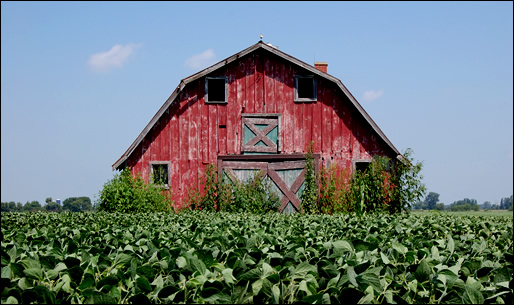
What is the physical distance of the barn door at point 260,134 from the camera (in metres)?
19.9

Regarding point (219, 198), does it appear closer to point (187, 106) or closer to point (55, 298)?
point (187, 106)

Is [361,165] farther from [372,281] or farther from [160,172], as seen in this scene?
[372,281]

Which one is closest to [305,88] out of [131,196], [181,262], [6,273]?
[131,196]

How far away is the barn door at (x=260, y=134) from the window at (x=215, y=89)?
4.25 feet

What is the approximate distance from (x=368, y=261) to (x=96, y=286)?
1.41 m

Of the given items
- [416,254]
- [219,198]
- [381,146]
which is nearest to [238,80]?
[219,198]

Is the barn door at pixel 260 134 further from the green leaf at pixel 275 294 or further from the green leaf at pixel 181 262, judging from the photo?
the green leaf at pixel 275 294

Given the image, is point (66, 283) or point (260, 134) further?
point (260, 134)

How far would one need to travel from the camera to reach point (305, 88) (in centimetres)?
2164

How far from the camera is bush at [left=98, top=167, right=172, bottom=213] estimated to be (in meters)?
18.4

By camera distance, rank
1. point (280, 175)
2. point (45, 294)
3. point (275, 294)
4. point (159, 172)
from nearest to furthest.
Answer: point (275, 294)
point (45, 294)
point (280, 175)
point (159, 172)

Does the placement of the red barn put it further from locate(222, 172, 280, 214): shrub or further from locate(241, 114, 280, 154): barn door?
locate(222, 172, 280, 214): shrub

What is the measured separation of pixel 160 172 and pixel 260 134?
397 centimetres

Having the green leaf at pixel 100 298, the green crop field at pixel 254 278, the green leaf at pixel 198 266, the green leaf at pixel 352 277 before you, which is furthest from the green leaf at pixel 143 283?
the green leaf at pixel 352 277
